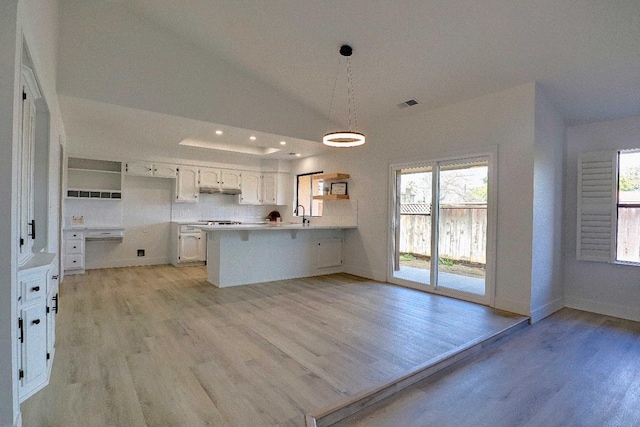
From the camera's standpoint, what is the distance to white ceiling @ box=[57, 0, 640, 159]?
299 cm

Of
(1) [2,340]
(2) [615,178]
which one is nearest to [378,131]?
(2) [615,178]

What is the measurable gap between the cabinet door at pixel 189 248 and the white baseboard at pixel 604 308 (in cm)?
650

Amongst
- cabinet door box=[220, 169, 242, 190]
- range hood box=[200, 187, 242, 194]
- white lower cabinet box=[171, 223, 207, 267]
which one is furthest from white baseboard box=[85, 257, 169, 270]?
cabinet door box=[220, 169, 242, 190]

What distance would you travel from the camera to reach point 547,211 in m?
4.10

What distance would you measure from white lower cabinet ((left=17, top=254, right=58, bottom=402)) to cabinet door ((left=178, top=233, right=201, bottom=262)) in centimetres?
444

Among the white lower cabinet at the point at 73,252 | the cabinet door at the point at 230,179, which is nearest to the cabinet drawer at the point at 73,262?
the white lower cabinet at the point at 73,252

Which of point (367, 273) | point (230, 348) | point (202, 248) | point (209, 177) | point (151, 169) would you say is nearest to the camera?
point (230, 348)

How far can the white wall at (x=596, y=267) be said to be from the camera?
3998mm

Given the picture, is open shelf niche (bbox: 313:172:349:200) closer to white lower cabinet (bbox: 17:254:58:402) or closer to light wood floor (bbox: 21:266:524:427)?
light wood floor (bbox: 21:266:524:427)

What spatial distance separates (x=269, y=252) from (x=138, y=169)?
3.37 metres

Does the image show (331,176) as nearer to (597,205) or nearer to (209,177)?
(209,177)

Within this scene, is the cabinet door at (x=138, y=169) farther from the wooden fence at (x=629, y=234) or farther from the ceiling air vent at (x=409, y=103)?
the wooden fence at (x=629, y=234)

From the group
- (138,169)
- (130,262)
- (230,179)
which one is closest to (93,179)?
(138,169)

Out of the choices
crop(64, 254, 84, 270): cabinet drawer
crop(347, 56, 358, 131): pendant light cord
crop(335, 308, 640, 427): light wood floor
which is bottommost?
crop(335, 308, 640, 427): light wood floor
